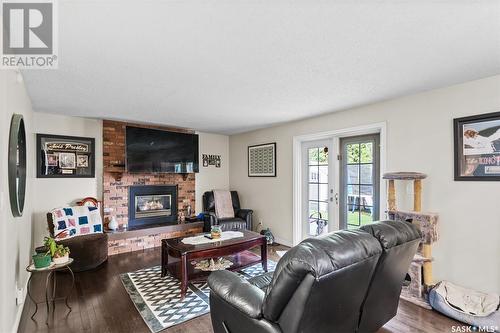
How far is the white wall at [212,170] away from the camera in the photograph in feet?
19.2

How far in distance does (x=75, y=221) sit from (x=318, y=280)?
3848 millimetres

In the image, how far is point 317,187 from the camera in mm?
4508

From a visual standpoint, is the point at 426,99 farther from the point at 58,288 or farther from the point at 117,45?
the point at 58,288

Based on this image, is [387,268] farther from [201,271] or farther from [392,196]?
[201,271]

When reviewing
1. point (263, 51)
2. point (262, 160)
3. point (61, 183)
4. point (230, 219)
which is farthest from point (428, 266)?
point (61, 183)

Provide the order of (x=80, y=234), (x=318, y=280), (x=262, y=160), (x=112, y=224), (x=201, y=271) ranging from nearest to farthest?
1. (x=318, y=280)
2. (x=201, y=271)
3. (x=80, y=234)
4. (x=112, y=224)
5. (x=262, y=160)

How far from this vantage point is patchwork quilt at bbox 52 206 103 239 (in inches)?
142

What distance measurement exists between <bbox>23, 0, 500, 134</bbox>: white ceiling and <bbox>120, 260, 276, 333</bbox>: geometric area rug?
7.48 feet

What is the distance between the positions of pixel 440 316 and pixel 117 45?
144 inches

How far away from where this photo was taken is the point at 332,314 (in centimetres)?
147

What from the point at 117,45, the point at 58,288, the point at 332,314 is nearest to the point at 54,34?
the point at 117,45

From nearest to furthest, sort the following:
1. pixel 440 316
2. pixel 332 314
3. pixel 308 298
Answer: pixel 308 298
pixel 332 314
pixel 440 316

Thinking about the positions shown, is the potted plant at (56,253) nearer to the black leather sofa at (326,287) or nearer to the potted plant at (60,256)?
the potted plant at (60,256)

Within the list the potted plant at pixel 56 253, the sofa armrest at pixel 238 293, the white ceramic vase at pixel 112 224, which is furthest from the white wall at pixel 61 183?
the sofa armrest at pixel 238 293
